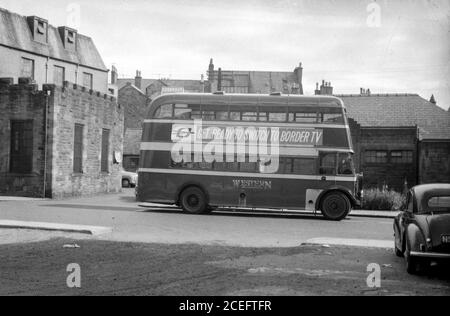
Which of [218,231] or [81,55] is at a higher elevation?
[81,55]

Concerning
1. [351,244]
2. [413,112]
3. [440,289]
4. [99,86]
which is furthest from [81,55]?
[440,289]

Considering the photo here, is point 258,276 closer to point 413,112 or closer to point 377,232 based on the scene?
point 377,232

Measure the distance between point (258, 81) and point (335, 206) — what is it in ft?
180

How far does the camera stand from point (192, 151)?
770 inches

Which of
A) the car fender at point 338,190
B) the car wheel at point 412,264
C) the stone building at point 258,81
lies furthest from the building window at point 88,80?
the car wheel at point 412,264

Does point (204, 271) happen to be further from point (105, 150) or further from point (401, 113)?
point (401, 113)

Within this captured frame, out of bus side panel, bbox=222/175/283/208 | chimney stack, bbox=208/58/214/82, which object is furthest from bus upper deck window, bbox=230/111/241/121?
chimney stack, bbox=208/58/214/82

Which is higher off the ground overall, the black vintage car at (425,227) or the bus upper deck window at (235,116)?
the bus upper deck window at (235,116)

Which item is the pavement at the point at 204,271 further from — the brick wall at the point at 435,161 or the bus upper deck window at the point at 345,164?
the brick wall at the point at 435,161

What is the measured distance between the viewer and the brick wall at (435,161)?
32.6 meters

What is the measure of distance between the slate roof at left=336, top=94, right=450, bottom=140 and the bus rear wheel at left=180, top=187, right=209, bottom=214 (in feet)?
60.5

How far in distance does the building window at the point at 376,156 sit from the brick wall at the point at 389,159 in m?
0.19

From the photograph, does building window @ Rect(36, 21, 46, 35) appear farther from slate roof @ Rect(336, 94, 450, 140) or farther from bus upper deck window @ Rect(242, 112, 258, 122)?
bus upper deck window @ Rect(242, 112, 258, 122)

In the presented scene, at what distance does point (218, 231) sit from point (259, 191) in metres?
5.31
